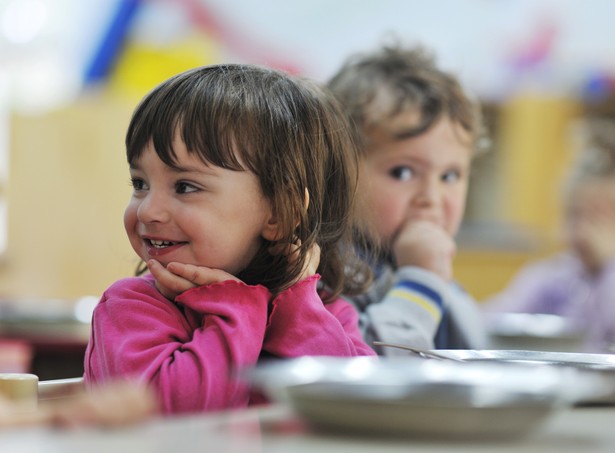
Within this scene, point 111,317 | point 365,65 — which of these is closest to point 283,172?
point 111,317

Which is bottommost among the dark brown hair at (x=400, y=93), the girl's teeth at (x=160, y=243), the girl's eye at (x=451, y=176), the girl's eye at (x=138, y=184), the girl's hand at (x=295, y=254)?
the girl's hand at (x=295, y=254)

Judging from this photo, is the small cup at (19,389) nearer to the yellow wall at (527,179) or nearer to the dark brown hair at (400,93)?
the dark brown hair at (400,93)

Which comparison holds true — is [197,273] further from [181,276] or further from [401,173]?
[401,173]

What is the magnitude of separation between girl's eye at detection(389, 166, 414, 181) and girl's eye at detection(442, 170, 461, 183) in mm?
48

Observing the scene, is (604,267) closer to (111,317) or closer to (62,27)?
(111,317)

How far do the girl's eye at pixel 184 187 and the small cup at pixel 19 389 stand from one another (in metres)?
0.22

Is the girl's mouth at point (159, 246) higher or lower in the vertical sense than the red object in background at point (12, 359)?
lower

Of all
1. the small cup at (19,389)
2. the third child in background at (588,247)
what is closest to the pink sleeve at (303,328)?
the small cup at (19,389)

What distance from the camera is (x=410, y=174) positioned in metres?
1.31

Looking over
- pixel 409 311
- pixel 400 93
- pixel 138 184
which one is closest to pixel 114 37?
pixel 400 93

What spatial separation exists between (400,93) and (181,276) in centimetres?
58

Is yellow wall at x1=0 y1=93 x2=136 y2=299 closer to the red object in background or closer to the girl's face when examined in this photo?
the red object in background

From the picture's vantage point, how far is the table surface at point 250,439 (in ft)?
1.45

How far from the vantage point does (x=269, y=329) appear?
0.91 metres
